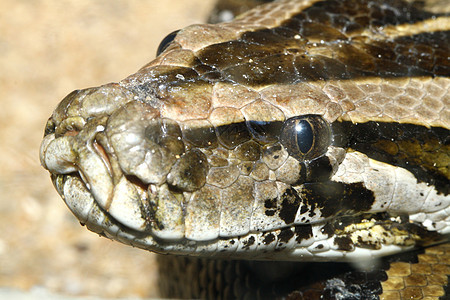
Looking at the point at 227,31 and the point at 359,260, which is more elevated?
the point at 227,31

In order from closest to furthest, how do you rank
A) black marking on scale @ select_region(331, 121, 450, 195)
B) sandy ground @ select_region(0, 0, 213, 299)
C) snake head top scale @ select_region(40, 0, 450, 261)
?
snake head top scale @ select_region(40, 0, 450, 261), black marking on scale @ select_region(331, 121, 450, 195), sandy ground @ select_region(0, 0, 213, 299)

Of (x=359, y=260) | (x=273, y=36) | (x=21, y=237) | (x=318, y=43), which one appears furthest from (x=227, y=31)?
(x=21, y=237)

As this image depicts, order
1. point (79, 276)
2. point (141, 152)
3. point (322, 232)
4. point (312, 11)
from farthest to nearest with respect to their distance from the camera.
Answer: point (79, 276) → point (312, 11) → point (322, 232) → point (141, 152)

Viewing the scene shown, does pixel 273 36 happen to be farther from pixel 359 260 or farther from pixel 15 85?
pixel 15 85

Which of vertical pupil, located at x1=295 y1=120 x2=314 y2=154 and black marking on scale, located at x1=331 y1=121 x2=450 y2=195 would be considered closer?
vertical pupil, located at x1=295 y1=120 x2=314 y2=154

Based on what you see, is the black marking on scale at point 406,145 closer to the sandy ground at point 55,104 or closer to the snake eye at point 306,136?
the snake eye at point 306,136

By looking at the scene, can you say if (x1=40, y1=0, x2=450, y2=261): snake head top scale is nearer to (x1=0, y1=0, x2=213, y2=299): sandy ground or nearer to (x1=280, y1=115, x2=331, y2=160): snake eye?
(x1=280, y1=115, x2=331, y2=160): snake eye

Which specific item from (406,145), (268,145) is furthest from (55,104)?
(406,145)

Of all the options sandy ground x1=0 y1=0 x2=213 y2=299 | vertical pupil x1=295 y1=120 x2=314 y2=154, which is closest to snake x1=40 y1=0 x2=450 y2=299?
vertical pupil x1=295 y1=120 x2=314 y2=154

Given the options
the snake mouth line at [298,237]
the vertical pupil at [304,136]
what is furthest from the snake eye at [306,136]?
the snake mouth line at [298,237]
